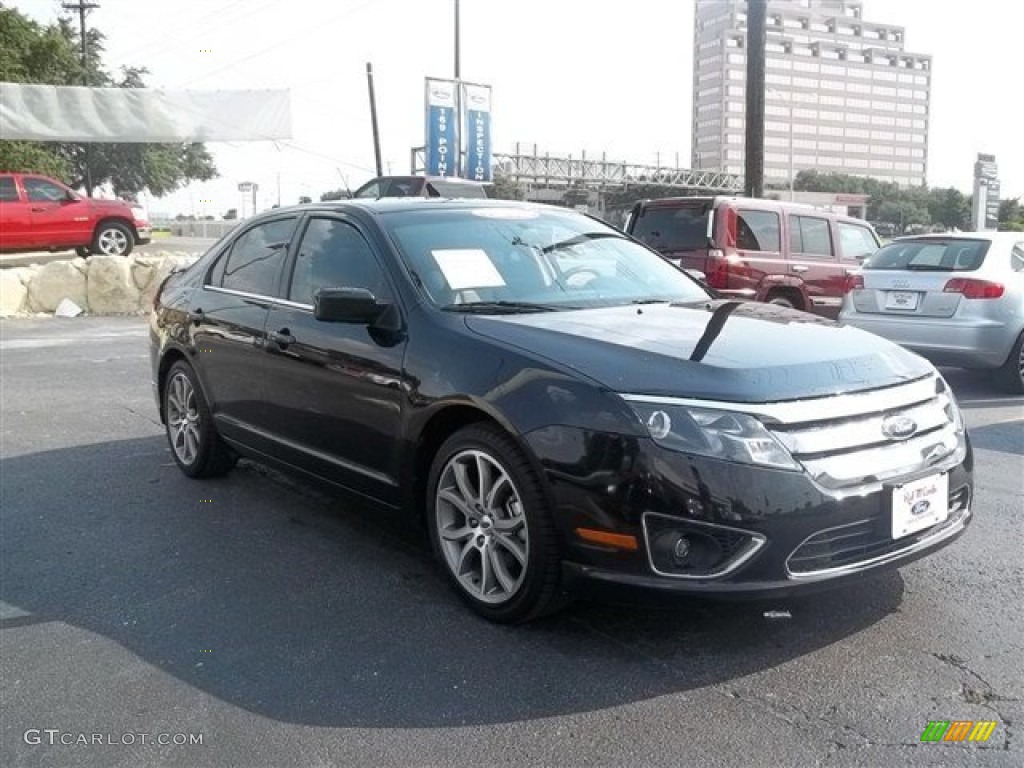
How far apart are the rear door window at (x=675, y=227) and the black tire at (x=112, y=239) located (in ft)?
38.6

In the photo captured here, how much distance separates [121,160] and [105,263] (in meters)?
34.4

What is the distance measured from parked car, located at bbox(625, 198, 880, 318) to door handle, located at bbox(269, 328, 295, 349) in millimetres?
5691

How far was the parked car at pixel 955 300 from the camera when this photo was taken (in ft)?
26.7

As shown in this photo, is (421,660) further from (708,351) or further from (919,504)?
(919,504)

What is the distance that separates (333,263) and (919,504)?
2725mm

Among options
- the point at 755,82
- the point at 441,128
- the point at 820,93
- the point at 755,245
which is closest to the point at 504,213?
the point at 755,245

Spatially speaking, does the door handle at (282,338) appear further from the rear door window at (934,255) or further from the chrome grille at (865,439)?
the rear door window at (934,255)

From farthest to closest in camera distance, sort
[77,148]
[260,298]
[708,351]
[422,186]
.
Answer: [77,148], [422,186], [260,298], [708,351]

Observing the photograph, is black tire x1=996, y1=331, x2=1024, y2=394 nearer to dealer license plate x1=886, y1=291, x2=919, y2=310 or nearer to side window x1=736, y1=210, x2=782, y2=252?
dealer license plate x1=886, y1=291, x2=919, y2=310

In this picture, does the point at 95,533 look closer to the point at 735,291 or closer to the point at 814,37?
the point at 735,291

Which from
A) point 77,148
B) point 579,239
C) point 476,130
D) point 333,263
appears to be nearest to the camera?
point 333,263

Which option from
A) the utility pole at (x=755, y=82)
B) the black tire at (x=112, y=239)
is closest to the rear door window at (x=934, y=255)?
the utility pole at (x=755, y=82)

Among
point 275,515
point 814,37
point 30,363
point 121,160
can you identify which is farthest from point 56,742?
point 814,37

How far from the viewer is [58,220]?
57.1ft
